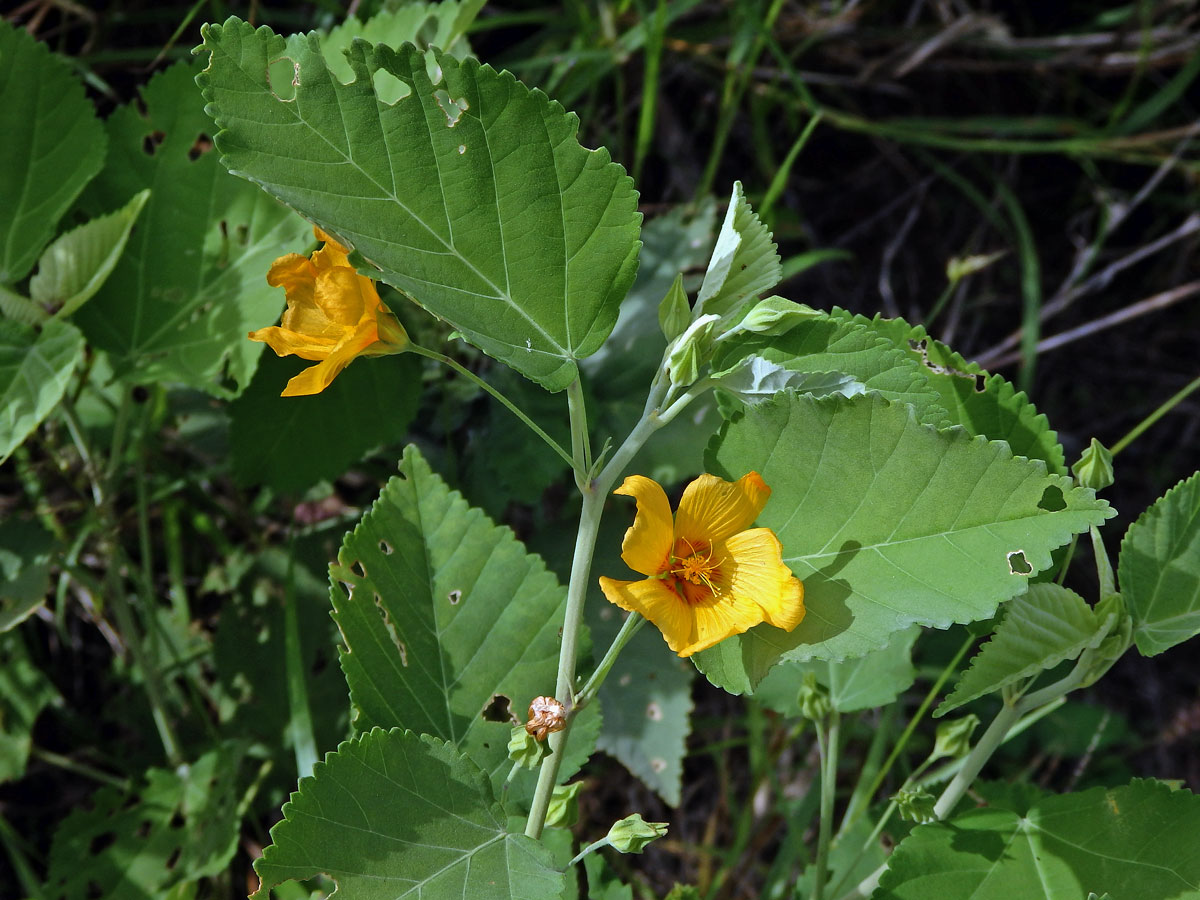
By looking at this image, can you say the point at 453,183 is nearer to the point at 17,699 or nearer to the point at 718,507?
the point at 718,507

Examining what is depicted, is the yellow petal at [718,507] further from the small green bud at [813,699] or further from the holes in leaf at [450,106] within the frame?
the holes in leaf at [450,106]

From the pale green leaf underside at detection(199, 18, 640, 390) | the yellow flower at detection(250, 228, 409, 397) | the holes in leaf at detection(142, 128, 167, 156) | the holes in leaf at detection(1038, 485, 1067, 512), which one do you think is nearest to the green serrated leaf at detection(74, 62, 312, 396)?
the holes in leaf at detection(142, 128, 167, 156)

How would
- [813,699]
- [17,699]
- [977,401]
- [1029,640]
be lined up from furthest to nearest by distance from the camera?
[17,699] < [813,699] < [977,401] < [1029,640]

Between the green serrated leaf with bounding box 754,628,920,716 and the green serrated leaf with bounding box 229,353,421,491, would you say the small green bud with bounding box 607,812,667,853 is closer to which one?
the green serrated leaf with bounding box 754,628,920,716

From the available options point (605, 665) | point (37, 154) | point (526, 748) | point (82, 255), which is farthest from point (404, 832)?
point (37, 154)

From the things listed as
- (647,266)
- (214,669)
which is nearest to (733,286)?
(647,266)

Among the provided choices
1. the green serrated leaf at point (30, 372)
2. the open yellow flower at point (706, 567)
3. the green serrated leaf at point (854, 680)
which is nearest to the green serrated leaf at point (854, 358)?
the open yellow flower at point (706, 567)
